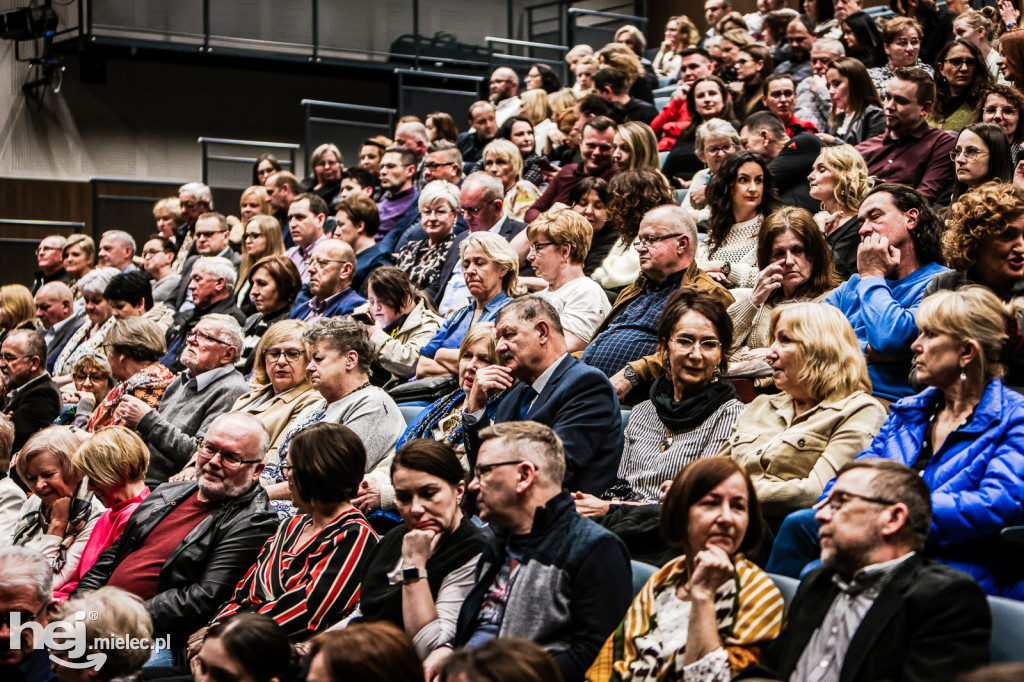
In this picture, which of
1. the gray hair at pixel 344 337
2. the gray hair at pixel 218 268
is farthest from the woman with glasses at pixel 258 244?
the gray hair at pixel 344 337

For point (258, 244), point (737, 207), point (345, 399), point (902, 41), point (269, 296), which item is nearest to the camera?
point (345, 399)

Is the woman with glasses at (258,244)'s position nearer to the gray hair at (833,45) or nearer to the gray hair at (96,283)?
the gray hair at (96,283)

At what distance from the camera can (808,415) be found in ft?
9.38

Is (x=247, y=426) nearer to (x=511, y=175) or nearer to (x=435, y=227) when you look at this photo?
(x=435, y=227)

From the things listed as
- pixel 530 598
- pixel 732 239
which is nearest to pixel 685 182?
pixel 732 239

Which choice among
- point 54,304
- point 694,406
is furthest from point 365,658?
point 54,304

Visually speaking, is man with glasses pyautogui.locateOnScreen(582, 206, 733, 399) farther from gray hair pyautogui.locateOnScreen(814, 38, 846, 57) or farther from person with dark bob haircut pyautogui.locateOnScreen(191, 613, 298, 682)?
gray hair pyautogui.locateOnScreen(814, 38, 846, 57)

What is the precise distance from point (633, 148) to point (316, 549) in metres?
3.11

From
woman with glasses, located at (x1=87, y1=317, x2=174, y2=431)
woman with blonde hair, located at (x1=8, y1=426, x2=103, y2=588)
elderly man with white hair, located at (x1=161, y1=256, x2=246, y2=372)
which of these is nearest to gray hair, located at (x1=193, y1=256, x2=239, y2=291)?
elderly man with white hair, located at (x1=161, y1=256, x2=246, y2=372)

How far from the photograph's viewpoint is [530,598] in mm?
2439

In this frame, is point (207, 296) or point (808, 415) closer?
point (808, 415)

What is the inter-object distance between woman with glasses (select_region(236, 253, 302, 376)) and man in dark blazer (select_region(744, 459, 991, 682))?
3.55 meters

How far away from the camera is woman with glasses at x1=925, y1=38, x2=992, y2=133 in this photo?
213 inches

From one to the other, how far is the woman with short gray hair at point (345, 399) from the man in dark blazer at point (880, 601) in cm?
182
